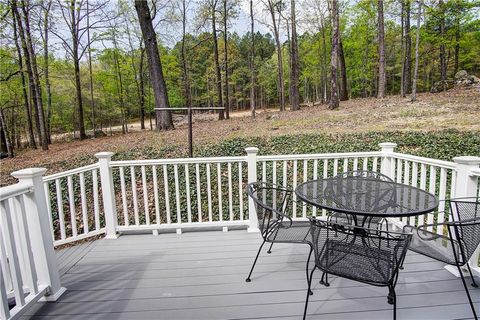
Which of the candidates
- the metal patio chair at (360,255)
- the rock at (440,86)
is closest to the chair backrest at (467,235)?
the metal patio chair at (360,255)

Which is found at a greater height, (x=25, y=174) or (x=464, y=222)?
(x=25, y=174)

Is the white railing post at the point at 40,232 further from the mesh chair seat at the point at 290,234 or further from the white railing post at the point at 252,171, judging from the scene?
the white railing post at the point at 252,171

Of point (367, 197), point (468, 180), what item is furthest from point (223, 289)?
point (468, 180)

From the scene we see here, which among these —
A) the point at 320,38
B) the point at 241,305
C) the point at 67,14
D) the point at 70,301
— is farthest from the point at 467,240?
the point at 320,38

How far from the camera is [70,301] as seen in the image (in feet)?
7.36

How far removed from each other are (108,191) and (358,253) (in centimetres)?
273

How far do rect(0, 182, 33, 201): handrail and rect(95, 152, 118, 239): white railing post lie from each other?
1.15 meters

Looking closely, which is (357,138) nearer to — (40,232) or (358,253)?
(358,253)

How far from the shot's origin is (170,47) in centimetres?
1809

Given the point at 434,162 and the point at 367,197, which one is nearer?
the point at 367,197

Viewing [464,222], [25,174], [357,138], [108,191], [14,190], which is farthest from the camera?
[357,138]

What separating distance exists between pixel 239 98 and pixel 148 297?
103 feet

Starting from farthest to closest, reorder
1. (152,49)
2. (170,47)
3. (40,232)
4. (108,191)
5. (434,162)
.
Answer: (170,47)
(152,49)
(108,191)
(434,162)
(40,232)

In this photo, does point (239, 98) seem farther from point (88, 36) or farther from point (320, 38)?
point (88, 36)
